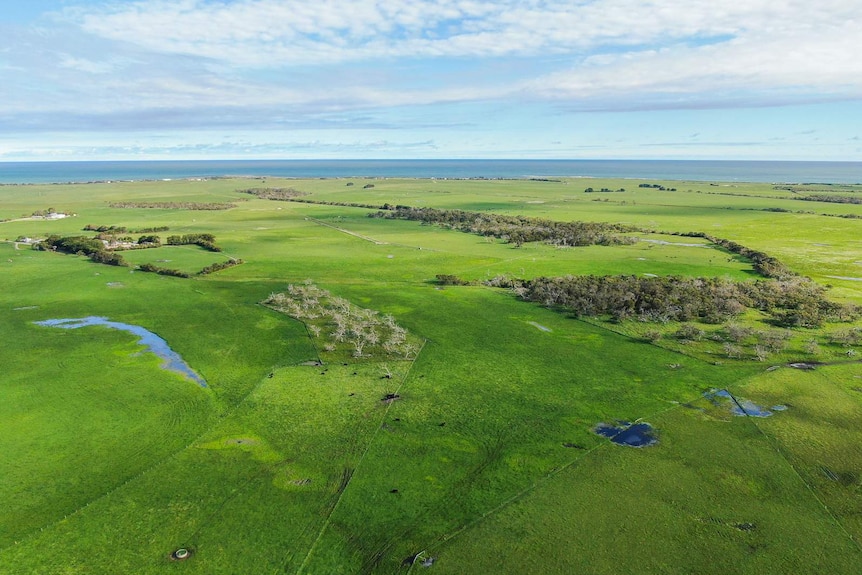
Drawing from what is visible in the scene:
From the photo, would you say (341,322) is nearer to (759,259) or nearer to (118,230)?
(759,259)

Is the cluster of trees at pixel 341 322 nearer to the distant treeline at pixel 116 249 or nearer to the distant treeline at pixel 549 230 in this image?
the distant treeline at pixel 116 249

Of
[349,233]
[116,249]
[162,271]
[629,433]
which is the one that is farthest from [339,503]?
[349,233]

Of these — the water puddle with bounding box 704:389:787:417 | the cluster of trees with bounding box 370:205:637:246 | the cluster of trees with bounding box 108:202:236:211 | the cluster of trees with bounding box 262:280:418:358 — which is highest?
the cluster of trees with bounding box 108:202:236:211

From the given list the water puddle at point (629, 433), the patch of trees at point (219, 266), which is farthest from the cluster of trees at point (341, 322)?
the patch of trees at point (219, 266)

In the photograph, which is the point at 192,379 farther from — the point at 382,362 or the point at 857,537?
the point at 857,537

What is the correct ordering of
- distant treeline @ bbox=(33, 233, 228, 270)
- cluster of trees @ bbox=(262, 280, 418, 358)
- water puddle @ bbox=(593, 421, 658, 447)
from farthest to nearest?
distant treeline @ bbox=(33, 233, 228, 270)
cluster of trees @ bbox=(262, 280, 418, 358)
water puddle @ bbox=(593, 421, 658, 447)

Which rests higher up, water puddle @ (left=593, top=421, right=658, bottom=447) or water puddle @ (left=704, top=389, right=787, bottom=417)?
water puddle @ (left=704, top=389, right=787, bottom=417)

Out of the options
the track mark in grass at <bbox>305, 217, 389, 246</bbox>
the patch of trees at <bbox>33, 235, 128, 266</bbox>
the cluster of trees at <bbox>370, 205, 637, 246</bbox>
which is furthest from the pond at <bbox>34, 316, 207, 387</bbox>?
the cluster of trees at <bbox>370, 205, 637, 246</bbox>

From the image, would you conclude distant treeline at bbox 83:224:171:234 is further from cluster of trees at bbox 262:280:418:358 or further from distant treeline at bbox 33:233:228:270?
cluster of trees at bbox 262:280:418:358
